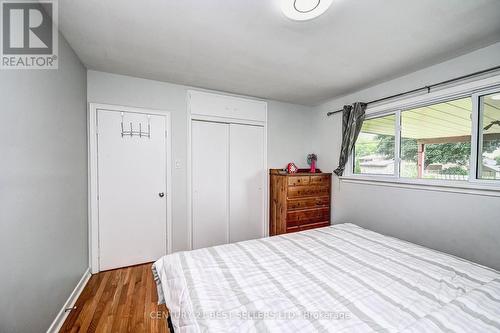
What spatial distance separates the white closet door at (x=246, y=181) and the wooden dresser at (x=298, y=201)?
0.72 feet

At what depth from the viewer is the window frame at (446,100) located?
5.84 feet

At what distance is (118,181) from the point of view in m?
2.41

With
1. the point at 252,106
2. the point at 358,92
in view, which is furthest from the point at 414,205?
the point at 252,106

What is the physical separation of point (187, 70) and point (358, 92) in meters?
2.38

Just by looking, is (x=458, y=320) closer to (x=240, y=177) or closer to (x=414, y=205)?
(x=414, y=205)

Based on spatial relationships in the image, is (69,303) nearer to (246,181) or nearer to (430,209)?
(246,181)

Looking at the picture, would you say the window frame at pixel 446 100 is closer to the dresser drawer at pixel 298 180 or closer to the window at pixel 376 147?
the window at pixel 376 147

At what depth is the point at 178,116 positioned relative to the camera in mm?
2701

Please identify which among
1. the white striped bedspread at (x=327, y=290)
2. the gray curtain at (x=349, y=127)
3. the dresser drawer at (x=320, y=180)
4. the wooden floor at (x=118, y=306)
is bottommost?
the wooden floor at (x=118, y=306)

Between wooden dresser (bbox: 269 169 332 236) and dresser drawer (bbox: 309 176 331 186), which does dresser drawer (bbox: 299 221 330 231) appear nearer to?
wooden dresser (bbox: 269 169 332 236)

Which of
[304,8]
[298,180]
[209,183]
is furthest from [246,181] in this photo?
[304,8]

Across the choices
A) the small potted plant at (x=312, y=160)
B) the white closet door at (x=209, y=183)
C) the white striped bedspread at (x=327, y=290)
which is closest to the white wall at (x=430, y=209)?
the small potted plant at (x=312, y=160)

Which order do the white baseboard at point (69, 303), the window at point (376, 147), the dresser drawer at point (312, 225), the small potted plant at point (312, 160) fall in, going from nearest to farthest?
the white baseboard at point (69, 303) → the window at point (376, 147) → the dresser drawer at point (312, 225) → the small potted plant at point (312, 160)

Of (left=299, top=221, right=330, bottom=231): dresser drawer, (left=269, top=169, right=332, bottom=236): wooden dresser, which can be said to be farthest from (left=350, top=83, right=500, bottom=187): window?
(left=299, top=221, right=330, bottom=231): dresser drawer
